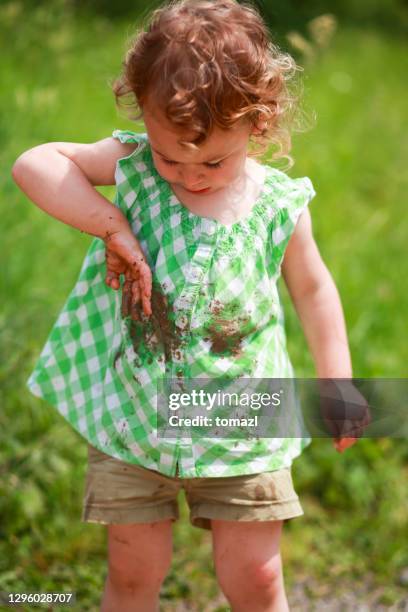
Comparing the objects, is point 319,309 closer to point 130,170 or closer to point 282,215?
point 282,215

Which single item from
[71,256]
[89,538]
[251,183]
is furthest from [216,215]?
[71,256]

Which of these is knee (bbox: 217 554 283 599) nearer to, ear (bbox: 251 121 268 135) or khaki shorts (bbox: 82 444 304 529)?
khaki shorts (bbox: 82 444 304 529)

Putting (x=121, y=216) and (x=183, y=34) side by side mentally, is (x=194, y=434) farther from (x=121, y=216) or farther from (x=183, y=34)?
(x=183, y=34)

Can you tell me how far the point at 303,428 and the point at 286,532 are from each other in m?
0.95

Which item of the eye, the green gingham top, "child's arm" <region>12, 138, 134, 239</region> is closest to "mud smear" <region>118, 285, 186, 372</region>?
the green gingham top

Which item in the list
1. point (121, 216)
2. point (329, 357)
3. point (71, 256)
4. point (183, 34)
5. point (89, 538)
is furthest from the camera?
point (71, 256)

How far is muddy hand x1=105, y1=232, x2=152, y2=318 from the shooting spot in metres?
1.77

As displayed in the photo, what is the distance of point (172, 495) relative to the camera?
197 cm

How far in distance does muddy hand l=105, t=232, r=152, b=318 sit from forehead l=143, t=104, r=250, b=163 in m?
0.21

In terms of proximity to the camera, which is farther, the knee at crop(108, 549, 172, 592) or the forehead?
the knee at crop(108, 549, 172, 592)

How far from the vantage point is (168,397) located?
1.84 metres

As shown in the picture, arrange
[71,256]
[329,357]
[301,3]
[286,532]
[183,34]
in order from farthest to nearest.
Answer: [301,3], [71,256], [286,532], [329,357], [183,34]

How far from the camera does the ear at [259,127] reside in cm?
175

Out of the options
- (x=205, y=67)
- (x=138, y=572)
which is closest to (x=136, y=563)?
(x=138, y=572)
